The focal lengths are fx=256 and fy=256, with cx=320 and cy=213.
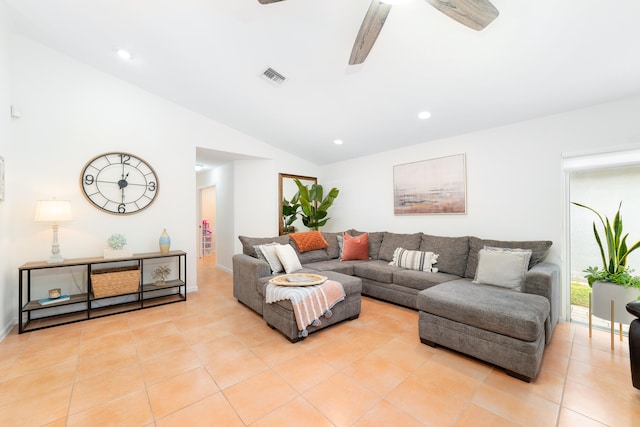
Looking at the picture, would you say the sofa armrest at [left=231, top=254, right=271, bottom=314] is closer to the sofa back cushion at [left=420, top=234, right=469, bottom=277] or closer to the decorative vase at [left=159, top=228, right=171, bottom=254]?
the decorative vase at [left=159, top=228, right=171, bottom=254]

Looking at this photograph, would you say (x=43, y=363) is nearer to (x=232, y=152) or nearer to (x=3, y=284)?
(x=3, y=284)

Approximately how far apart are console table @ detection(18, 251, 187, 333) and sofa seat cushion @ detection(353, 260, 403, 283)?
2526 millimetres

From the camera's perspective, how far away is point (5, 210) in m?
2.68

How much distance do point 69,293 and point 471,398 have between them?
4.34 m

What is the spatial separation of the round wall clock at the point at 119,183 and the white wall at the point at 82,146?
0.26 ft

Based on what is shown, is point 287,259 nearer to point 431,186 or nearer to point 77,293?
point 431,186

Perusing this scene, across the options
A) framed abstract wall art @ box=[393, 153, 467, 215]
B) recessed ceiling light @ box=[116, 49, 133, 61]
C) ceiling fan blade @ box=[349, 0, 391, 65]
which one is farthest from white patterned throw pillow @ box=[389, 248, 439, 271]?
recessed ceiling light @ box=[116, 49, 133, 61]

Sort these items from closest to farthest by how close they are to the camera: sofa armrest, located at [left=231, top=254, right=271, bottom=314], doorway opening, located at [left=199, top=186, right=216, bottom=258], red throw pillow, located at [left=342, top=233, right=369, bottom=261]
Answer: sofa armrest, located at [left=231, top=254, right=271, bottom=314], red throw pillow, located at [left=342, top=233, right=369, bottom=261], doorway opening, located at [left=199, top=186, right=216, bottom=258]

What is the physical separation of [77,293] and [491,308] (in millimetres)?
4531

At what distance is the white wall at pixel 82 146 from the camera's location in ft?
9.46

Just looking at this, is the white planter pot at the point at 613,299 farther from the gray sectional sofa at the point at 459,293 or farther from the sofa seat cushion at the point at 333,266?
the sofa seat cushion at the point at 333,266

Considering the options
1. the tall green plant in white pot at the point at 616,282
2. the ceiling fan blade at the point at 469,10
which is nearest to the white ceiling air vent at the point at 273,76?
the ceiling fan blade at the point at 469,10

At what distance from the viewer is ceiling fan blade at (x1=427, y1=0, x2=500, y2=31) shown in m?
1.46

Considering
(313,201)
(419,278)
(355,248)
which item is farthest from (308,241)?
(419,278)
